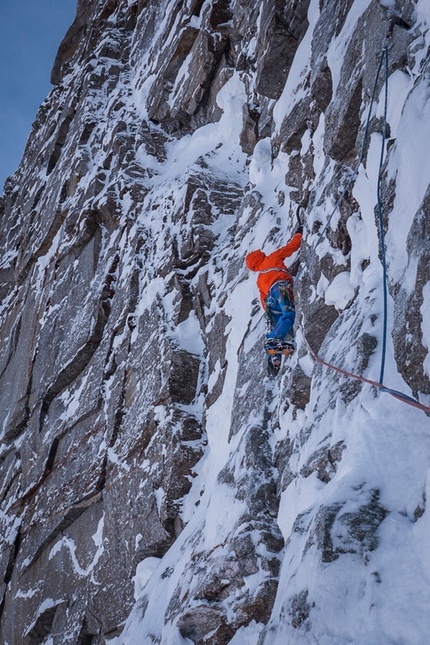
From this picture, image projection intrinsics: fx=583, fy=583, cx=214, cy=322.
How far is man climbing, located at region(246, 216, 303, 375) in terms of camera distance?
5.39 metres

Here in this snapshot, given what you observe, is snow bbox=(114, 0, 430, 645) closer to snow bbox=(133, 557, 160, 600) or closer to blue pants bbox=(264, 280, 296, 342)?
snow bbox=(133, 557, 160, 600)

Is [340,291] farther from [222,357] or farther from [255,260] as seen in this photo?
[222,357]

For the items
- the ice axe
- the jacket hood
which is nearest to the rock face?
the ice axe

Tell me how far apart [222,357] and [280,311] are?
6.32 feet

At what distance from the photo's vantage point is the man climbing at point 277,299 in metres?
5.39

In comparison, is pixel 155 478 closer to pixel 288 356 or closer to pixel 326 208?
pixel 288 356

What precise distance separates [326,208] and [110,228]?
7.78 m

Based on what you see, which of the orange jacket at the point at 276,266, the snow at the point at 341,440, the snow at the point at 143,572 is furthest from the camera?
the snow at the point at 143,572

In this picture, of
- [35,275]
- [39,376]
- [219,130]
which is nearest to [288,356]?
[219,130]

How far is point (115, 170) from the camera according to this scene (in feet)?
42.9

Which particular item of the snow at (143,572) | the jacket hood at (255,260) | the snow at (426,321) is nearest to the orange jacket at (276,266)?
the jacket hood at (255,260)

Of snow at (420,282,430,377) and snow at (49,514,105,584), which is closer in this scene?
snow at (420,282,430,377)

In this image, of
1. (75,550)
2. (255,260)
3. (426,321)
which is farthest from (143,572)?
(426,321)

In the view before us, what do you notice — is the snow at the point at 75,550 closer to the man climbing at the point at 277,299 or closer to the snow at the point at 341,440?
the snow at the point at 341,440
